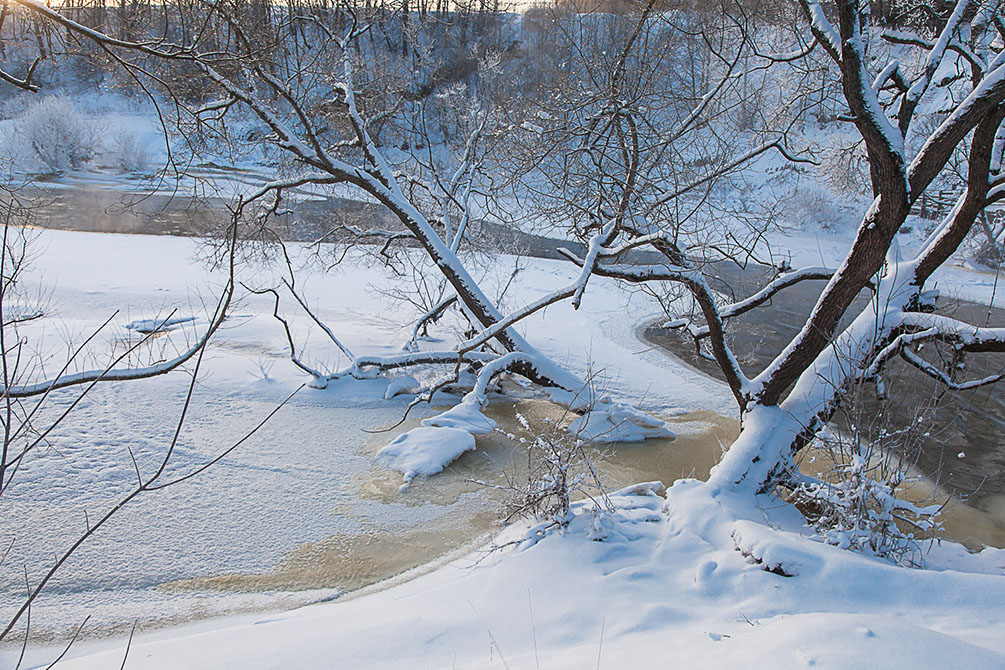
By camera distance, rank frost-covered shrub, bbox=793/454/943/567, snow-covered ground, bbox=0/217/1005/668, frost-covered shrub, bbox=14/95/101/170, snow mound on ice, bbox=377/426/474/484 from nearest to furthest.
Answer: snow-covered ground, bbox=0/217/1005/668, frost-covered shrub, bbox=793/454/943/567, snow mound on ice, bbox=377/426/474/484, frost-covered shrub, bbox=14/95/101/170

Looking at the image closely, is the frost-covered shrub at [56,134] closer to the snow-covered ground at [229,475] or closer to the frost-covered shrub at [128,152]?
the frost-covered shrub at [128,152]

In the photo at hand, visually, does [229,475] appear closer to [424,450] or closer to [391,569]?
[424,450]

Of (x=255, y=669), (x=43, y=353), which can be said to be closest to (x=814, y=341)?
(x=255, y=669)

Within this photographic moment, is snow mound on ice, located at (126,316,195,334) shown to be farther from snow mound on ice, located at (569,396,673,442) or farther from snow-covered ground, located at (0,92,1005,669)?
snow mound on ice, located at (569,396,673,442)

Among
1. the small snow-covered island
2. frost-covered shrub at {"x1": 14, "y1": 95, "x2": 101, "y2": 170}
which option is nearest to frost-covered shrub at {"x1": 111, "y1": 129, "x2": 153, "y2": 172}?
frost-covered shrub at {"x1": 14, "y1": 95, "x2": 101, "y2": 170}

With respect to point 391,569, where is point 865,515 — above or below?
above

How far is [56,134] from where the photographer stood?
76.3 ft

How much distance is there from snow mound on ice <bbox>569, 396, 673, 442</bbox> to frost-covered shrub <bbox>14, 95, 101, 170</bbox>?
22.1 meters

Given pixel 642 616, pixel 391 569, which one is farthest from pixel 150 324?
pixel 642 616

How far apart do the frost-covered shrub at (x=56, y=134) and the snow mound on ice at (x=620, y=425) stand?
22.1 meters

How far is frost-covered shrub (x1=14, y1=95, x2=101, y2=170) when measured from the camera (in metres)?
22.0

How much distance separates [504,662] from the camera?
9.37ft

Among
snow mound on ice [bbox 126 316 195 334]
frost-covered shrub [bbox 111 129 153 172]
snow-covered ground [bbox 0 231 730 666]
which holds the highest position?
frost-covered shrub [bbox 111 129 153 172]

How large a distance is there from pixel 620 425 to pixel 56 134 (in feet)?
80.5
